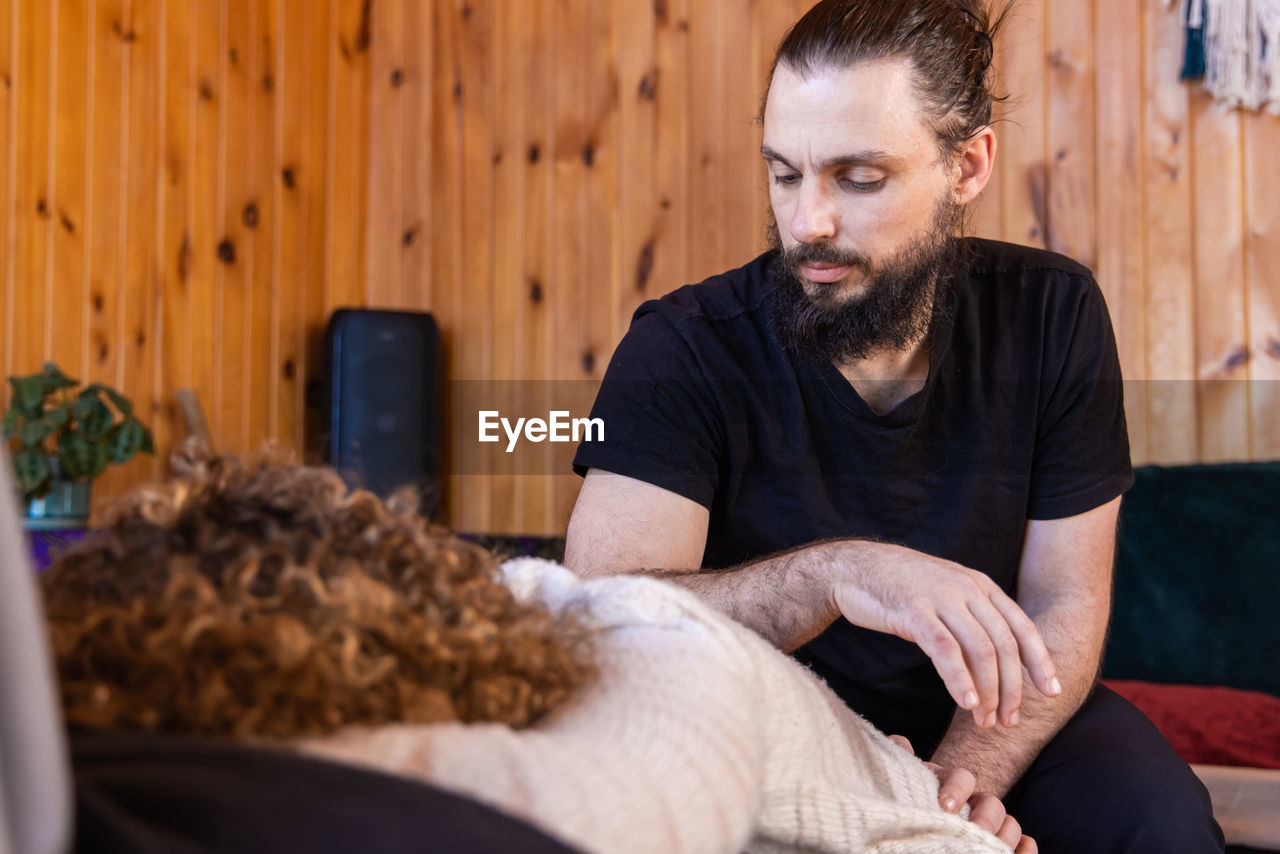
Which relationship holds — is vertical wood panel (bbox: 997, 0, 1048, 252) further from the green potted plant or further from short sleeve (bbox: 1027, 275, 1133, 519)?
the green potted plant

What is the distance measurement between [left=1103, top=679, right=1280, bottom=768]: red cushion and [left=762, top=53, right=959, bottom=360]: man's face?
3.02 ft

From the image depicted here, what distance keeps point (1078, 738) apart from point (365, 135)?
10.5 feet

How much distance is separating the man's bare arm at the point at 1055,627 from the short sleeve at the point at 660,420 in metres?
0.42

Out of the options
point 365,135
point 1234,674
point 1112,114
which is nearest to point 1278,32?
point 1112,114

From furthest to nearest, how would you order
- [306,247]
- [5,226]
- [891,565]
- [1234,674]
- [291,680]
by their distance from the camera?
[306,247] < [5,226] < [1234,674] < [891,565] < [291,680]

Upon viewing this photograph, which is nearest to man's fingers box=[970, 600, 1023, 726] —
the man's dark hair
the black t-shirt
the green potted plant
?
the black t-shirt

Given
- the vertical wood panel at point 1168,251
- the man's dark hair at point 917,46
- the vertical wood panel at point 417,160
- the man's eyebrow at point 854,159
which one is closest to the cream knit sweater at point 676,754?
the man's eyebrow at point 854,159

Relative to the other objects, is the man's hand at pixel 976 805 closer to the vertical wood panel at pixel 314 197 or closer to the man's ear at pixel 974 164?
the man's ear at pixel 974 164

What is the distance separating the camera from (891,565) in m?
0.90

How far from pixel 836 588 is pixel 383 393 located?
2.52 metres

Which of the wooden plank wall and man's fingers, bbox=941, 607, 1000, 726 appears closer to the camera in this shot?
man's fingers, bbox=941, 607, 1000, 726

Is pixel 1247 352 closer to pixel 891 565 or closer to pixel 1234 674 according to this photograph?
pixel 1234 674

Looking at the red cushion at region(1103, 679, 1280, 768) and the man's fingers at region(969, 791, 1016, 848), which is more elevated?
the man's fingers at region(969, 791, 1016, 848)

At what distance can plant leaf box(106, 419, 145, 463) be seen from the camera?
2.41 meters
